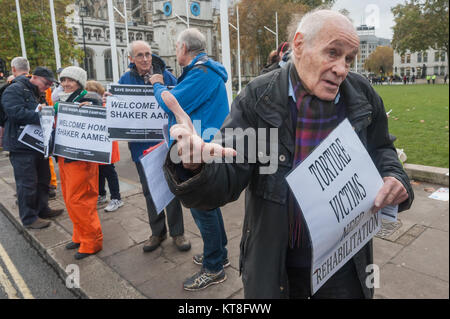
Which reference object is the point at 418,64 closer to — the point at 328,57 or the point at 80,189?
the point at 80,189

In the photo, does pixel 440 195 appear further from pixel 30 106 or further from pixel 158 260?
pixel 30 106

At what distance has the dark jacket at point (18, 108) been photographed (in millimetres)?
4465

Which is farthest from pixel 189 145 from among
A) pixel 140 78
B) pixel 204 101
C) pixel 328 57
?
pixel 140 78

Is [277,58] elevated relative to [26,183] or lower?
elevated

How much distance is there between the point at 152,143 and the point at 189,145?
8.97ft

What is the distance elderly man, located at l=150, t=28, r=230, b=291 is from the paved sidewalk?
132 millimetres

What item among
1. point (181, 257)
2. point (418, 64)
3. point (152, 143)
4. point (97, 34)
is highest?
point (97, 34)

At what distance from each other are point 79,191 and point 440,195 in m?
4.64

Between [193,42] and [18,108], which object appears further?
[18,108]

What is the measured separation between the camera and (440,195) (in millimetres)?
4816

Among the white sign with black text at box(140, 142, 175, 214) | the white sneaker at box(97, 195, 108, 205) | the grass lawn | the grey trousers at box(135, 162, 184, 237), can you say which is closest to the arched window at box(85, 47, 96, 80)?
the grass lawn

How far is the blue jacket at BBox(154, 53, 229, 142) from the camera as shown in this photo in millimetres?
2758

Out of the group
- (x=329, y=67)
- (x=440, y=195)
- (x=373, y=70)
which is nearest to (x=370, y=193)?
(x=329, y=67)

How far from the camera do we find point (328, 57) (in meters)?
1.49
